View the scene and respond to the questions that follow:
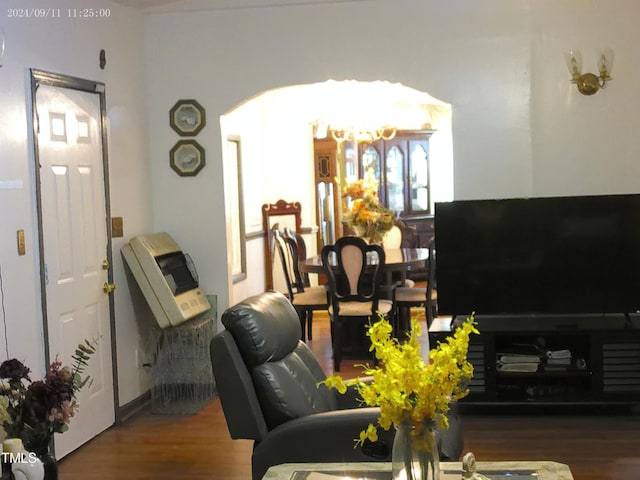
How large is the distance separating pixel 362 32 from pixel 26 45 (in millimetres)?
2377

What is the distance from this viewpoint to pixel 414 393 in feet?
7.82

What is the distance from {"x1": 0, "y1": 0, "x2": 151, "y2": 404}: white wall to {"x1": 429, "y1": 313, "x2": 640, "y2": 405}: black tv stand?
7.14 ft

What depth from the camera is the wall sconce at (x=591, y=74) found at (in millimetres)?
5637

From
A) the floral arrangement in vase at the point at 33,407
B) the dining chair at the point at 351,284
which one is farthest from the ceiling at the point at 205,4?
the floral arrangement in vase at the point at 33,407

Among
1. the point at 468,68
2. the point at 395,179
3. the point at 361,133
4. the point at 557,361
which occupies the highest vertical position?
the point at 468,68

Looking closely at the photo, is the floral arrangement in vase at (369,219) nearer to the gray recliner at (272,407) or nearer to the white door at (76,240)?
the white door at (76,240)

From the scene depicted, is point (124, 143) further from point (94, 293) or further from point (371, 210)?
point (371, 210)

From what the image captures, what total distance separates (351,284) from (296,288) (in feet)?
4.13

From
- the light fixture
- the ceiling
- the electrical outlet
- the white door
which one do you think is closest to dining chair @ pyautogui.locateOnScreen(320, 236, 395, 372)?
the ceiling

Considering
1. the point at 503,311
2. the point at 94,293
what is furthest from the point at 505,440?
the point at 94,293

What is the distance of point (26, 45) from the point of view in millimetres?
4543

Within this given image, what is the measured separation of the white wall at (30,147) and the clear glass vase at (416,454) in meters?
2.51

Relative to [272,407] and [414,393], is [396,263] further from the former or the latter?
[414,393]

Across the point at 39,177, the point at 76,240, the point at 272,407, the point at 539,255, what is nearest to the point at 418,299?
the point at 539,255
